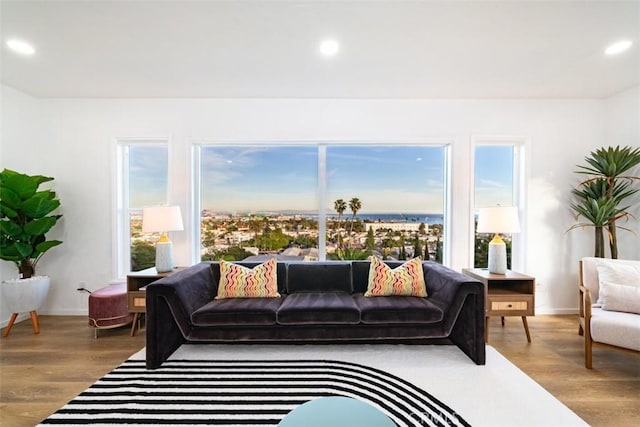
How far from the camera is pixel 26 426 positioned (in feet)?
5.38

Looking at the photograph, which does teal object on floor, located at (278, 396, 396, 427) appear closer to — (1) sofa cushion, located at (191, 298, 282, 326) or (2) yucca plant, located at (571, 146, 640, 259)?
(1) sofa cushion, located at (191, 298, 282, 326)

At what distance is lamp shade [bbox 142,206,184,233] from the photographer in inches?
114

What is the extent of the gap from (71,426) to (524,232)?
4.41 metres

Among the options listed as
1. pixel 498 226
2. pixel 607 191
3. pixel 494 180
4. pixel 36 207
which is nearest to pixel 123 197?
pixel 36 207

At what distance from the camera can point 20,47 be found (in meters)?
2.37

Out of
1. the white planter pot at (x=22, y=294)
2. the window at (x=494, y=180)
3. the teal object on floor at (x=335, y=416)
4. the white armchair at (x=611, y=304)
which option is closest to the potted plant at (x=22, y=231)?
the white planter pot at (x=22, y=294)

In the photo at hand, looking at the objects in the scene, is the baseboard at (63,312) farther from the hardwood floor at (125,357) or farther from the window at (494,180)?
the window at (494,180)

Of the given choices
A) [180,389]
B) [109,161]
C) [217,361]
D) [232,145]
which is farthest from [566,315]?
[109,161]

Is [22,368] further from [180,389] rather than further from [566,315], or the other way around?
[566,315]

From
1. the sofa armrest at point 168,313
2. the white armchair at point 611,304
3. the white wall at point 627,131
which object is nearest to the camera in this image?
the white armchair at point 611,304

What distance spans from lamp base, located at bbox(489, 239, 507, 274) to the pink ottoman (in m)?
3.77

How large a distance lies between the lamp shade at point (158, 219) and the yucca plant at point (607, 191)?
14.6 ft

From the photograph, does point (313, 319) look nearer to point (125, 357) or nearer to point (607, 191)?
point (125, 357)

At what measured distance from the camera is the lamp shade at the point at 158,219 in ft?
9.47
